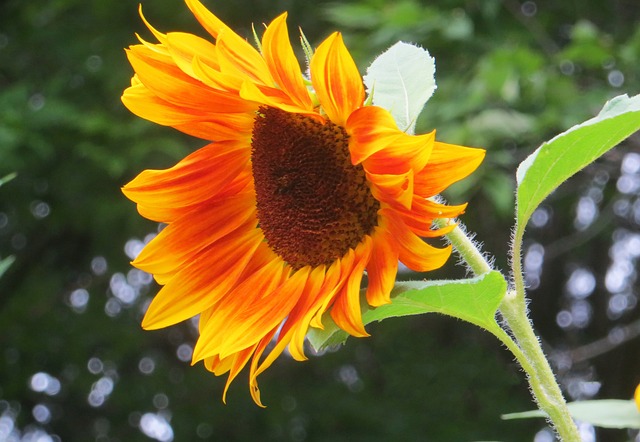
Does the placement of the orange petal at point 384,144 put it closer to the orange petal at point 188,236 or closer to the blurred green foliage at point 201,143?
the orange petal at point 188,236

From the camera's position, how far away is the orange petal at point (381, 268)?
53 centimetres

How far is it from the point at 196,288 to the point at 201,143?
2.20 m

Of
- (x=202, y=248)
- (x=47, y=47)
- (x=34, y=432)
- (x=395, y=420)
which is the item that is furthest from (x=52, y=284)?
(x=202, y=248)

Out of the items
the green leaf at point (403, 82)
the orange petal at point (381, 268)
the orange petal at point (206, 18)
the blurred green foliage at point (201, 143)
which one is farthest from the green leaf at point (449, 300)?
the blurred green foliage at point (201, 143)

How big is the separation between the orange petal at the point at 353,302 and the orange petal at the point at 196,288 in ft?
0.36

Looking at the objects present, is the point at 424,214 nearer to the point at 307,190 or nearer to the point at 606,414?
the point at 307,190

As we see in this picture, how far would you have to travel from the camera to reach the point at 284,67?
1.85 feet

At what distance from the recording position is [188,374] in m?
3.64

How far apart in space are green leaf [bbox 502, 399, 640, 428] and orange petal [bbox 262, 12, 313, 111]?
0.99 feet

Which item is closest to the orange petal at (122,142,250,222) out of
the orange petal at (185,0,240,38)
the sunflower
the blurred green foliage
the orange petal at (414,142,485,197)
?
the sunflower

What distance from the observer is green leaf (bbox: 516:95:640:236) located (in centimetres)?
51

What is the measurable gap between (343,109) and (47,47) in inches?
108

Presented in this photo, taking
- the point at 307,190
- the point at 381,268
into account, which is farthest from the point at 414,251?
the point at 307,190

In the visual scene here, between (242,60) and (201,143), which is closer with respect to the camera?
(242,60)
